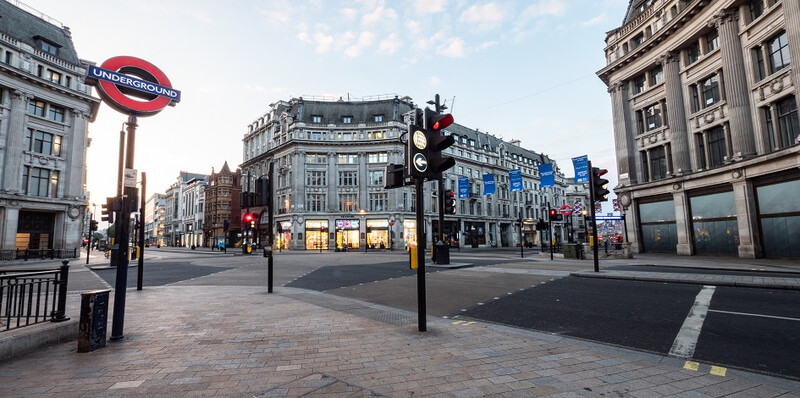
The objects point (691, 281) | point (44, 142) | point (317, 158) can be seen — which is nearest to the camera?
point (691, 281)

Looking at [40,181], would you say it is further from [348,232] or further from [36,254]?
[348,232]

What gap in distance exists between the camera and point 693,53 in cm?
2547

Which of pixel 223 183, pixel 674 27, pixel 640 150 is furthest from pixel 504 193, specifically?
pixel 223 183

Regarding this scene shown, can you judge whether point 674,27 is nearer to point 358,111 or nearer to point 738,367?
point 738,367

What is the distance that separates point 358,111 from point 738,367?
59.4 metres

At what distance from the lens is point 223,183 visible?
3056 inches

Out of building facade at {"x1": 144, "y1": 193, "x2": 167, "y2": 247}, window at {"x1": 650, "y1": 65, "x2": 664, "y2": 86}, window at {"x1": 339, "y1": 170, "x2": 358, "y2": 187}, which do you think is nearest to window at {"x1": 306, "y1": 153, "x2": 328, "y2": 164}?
window at {"x1": 339, "y1": 170, "x2": 358, "y2": 187}

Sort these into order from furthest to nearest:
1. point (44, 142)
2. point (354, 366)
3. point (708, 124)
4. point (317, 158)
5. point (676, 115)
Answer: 1. point (317, 158)
2. point (44, 142)
3. point (676, 115)
4. point (708, 124)
5. point (354, 366)

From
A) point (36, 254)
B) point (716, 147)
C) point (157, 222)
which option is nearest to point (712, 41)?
point (716, 147)

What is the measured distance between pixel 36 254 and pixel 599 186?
45.2 metres

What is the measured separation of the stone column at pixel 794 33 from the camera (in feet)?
58.0

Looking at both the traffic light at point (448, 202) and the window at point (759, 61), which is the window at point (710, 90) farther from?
the traffic light at point (448, 202)

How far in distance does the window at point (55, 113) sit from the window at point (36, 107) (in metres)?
0.51

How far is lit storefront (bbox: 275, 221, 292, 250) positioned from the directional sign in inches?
2084
